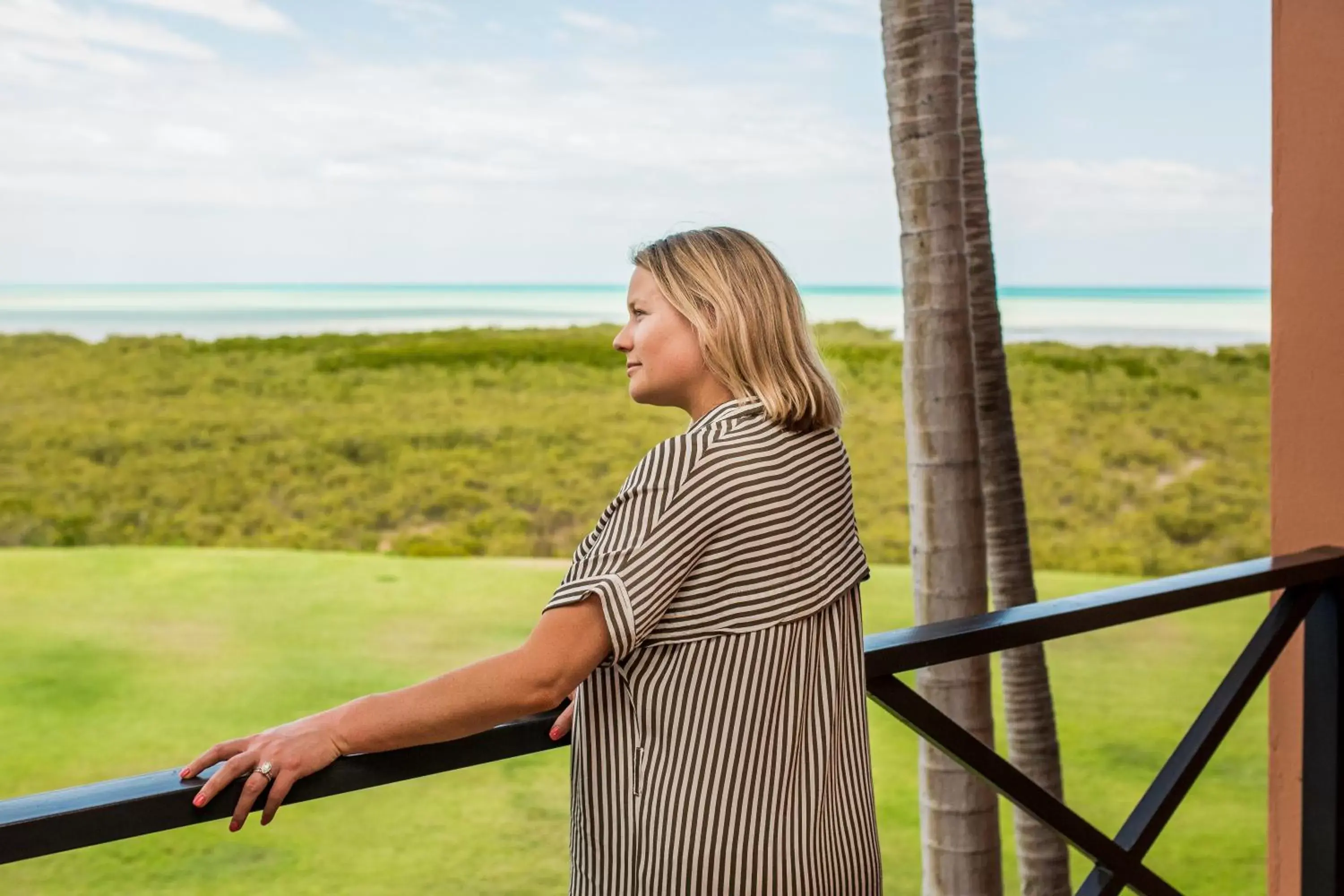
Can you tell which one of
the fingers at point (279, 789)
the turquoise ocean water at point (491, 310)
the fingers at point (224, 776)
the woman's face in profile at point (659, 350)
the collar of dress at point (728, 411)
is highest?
Answer: the turquoise ocean water at point (491, 310)

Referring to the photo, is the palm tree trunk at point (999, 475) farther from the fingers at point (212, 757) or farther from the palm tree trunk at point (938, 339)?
the fingers at point (212, 757)

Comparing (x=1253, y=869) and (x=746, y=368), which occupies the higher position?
(x=746, y=368)

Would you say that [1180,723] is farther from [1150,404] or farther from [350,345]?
[350,345]

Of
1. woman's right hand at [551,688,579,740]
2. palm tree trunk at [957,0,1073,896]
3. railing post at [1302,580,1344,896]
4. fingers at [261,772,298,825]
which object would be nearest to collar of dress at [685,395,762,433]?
woman's right hand at [551,688,579,740]

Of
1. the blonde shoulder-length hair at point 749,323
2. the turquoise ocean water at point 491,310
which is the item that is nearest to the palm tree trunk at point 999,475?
the blonde shoulder-length hair at point 749,323

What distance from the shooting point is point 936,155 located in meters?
2.45

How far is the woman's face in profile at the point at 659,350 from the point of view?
→ 3.59 feet

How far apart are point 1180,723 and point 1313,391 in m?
10.5

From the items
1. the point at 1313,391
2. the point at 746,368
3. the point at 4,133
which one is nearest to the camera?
the point at 746,368

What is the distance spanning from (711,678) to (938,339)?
1580 millimetres

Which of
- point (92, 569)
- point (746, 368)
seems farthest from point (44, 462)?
Result: point (746, 368)

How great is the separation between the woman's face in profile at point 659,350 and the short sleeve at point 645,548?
0.11 m

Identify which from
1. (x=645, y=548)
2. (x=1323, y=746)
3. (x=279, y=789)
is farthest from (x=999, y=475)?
(x=279, y=789)

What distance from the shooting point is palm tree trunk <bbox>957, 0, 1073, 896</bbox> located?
2988mm
